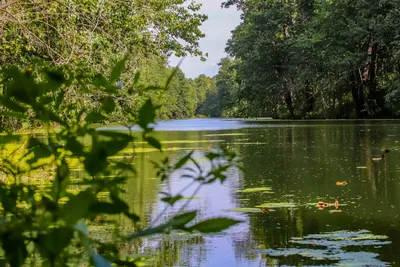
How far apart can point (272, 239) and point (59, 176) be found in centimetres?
419

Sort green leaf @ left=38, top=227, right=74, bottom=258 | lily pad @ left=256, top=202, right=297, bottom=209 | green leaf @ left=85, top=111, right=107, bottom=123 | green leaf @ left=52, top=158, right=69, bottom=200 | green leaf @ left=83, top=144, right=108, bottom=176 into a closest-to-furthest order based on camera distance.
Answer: green leaf @ left=38, top=227, right=74, bottom=258 → green leaf @ left=83, top=144, right=108, bottom=176 → green leaf @ left=52, top=158, right=69, bottom=200 → green leaf @ left=85, top=111, right=107, bottom=123 → lily pad @ left=256, top=202, right=297, bottom=209

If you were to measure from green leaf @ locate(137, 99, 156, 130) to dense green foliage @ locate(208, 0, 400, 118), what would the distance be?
94.2ft

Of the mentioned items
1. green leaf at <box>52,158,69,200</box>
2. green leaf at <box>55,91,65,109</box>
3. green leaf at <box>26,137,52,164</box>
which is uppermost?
green leaf at <box>55,91,65,109</box>

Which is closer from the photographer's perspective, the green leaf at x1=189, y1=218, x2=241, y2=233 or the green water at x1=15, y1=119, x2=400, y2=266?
the green leaf at x1=189, y1=218, x2=241, y2=233

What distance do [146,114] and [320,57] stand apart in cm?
3665

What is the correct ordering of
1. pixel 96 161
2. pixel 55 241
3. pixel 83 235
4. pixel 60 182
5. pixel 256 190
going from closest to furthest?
pixel 83 235 < pixel 55 241 < pixel 96 161 < pixel 60 182 < pixel 256 190

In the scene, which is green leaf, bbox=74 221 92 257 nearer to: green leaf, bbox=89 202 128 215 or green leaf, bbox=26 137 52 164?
green leaf, bbox=89 202 128 215

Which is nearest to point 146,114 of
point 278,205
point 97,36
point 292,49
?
point 278,205

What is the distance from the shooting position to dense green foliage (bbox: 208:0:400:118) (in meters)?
32.1

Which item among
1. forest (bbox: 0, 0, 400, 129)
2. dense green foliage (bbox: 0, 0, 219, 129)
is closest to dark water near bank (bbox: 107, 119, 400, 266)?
dense green foliage (bbox: 0, 0, 219, 129)

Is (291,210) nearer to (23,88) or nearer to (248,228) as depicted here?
(248,228)

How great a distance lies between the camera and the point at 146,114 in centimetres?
126

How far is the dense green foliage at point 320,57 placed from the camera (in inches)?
1265

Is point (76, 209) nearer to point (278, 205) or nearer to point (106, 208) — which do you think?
point (106, 208)
